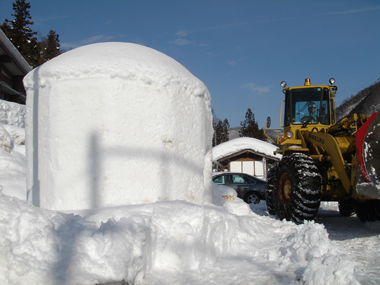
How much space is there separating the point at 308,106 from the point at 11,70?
17.6m

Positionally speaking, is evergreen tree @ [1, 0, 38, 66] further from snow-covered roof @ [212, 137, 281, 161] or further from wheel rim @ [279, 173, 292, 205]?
wheel rim @ [279, 173, 292, 205]

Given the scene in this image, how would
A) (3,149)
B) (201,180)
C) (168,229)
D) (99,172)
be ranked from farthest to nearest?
(3,149), (201,180), (99,172), (168,229)

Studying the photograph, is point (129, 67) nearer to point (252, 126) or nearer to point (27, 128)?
point (27, 128)

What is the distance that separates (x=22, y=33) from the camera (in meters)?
33.4

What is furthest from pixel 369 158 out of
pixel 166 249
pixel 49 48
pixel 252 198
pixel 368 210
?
pixel 49 48

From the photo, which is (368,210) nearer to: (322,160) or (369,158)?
(322,160)

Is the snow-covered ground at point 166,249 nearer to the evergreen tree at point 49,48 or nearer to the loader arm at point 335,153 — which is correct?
the loader arm at point 335,153

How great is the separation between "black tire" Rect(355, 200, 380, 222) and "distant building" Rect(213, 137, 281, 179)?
53.8 ft

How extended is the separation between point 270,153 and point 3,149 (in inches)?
732

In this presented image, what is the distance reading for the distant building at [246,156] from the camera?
2489 centimetres

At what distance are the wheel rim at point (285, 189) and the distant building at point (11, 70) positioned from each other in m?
12.4

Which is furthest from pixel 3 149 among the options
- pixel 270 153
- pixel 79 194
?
pixel 270 153

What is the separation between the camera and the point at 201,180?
224 inches

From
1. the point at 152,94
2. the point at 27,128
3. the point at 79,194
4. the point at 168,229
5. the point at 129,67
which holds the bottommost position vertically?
the point at 168,229
